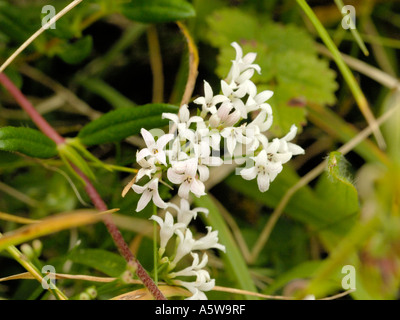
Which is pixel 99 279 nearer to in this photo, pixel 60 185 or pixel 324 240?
pixel 60 185

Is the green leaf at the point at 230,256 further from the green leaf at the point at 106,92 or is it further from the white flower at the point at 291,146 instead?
the green leaf at the point at 106,92

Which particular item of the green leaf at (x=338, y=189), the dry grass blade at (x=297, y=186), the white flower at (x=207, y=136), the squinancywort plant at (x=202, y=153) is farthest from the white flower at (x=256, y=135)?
the dry grass blade at (x=297, y=186)

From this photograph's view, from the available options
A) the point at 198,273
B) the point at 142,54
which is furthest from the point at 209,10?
the point at 198,273

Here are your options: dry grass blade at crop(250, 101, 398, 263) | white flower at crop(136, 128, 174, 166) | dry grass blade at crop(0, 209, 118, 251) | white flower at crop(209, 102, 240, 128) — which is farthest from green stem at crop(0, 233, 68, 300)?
dry grass blade at crop(250, 101, 398, 263)

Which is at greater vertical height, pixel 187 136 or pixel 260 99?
pixel 260 99

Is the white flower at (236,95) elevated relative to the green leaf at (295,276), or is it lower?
elevated

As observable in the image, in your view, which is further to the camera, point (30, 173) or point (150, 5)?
point (30, 173)

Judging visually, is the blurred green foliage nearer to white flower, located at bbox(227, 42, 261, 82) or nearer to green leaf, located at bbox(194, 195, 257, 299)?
green leaf, located at bbox(194, 195, 257, 299)
